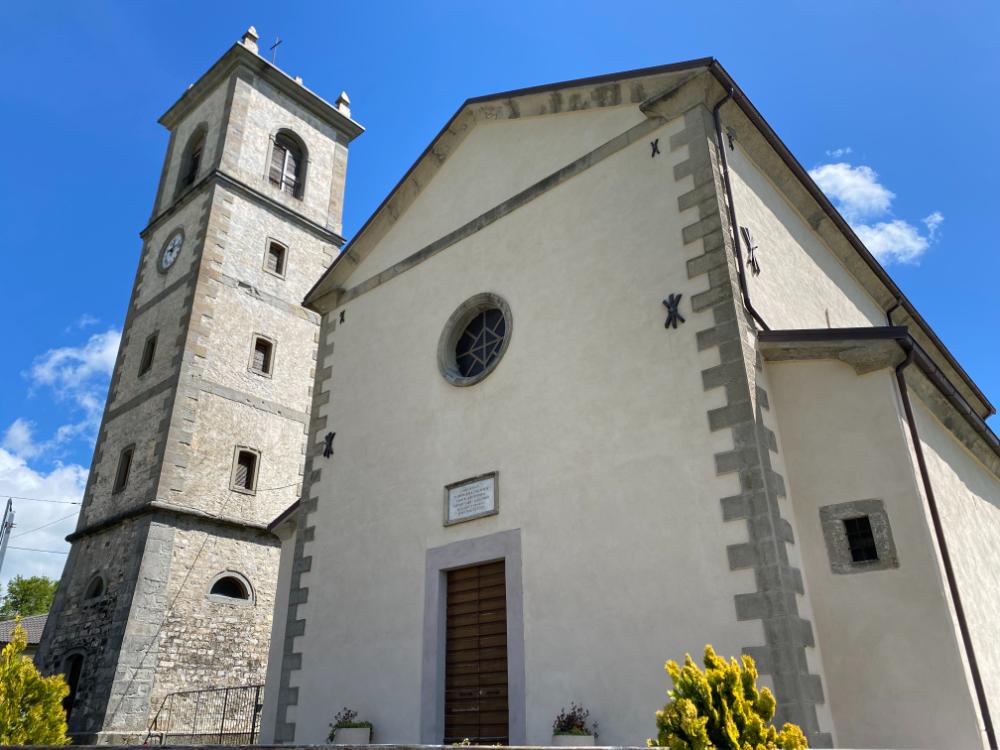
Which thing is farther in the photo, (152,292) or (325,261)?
(325,261)

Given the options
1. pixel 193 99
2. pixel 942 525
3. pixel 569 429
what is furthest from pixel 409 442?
pixel 193 99

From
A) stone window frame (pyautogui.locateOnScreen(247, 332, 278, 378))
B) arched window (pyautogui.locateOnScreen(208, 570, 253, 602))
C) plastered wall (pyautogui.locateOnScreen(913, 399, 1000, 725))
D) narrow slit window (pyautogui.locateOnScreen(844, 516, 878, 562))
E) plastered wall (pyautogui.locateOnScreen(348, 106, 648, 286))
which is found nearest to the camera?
narrow slit window (pyautogui.locateOnScreen(844, 516, 878, 562))

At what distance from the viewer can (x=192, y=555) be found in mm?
16641

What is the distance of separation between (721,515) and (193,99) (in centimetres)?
2320

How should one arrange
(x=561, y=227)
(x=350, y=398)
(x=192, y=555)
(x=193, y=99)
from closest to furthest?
(x=561, y=227) < (x=350, y=398) < (x=192, y=555) < (x=193, y=99)

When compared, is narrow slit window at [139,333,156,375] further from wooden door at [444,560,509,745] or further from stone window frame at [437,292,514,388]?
wooden door at [444,560,509,745]

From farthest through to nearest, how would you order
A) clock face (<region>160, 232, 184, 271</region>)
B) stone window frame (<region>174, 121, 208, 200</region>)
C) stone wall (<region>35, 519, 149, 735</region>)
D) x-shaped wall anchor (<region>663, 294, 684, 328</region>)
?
1. stone window frame (<region>174, 121, 208, 200</region>)
2. clock face (<region>160, 232, 184, 271</region>)
3. stone wall (<region>35, 519, 149, 735</region>)
4. x-shaped wall anchor (<region>663, 294, 684, 328</region>)

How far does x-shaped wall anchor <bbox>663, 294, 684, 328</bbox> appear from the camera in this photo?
26.5 feet

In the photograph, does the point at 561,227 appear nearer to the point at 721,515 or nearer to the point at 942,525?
the point at 721,515

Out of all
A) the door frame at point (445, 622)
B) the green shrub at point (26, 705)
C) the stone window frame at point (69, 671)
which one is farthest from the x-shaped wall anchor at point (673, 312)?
the stone window frame at point (69, 671)

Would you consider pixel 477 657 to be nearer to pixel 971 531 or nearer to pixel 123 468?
pixel 971 531

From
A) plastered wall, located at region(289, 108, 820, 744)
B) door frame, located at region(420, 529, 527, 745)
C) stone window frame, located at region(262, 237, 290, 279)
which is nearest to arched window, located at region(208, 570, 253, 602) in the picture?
plastered wall, located at region(289, 108, 820, 744)

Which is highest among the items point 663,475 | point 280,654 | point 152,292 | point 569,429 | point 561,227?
point 152,292

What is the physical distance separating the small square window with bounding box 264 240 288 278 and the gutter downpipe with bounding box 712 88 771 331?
49.4ft
